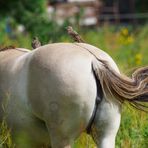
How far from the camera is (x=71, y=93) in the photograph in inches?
169

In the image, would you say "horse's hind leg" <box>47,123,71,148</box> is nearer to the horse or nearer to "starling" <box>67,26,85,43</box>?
the horse

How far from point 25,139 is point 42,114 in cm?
40

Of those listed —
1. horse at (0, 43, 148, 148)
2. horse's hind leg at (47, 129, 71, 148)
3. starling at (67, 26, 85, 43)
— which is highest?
starling at (67, 26, 85, 43)

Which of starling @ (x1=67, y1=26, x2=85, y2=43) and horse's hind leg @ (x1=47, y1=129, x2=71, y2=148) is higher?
starling @ (x1=67, y1=26, x2=85, y2=43)

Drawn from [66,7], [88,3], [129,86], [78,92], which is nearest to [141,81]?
[129,86]

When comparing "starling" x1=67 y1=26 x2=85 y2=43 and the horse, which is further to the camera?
"starling" x1=67 y1=26 x2=85 y2=43

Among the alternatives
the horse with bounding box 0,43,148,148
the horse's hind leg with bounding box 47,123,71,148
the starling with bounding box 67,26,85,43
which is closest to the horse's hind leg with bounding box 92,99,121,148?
the horse with bounding box 0,43,148,148

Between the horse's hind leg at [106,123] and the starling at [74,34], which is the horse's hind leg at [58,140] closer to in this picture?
the horse's hind leg at [106,123]

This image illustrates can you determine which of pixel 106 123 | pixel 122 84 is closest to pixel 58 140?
pixel 106 123

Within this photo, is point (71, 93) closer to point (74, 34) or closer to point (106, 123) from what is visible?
point (106, 123)

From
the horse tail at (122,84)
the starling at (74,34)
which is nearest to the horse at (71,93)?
the horse tail at (122,84)

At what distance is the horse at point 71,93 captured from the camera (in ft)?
14.2

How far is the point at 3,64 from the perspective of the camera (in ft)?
16.0

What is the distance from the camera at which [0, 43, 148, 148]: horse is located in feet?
14.2
